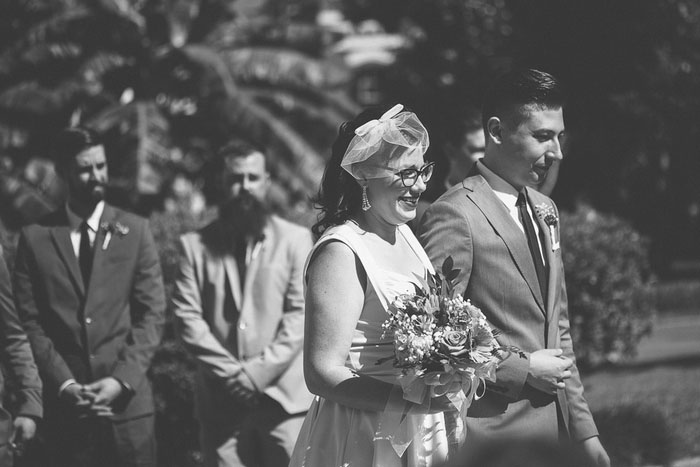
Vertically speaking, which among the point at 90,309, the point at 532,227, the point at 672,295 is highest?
the point at 532,227

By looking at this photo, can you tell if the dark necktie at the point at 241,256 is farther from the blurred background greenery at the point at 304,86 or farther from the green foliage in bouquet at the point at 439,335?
the blurred background greenery at the point at 304,86

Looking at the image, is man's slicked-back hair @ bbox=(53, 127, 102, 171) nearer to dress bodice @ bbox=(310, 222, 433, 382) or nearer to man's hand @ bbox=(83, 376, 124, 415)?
man's hand @ bbox=(83, 376, 124, 415)

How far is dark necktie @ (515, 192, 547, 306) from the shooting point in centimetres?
428

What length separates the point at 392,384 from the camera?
358 centimetres

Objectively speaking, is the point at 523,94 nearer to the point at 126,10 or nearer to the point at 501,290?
the point at 501,290

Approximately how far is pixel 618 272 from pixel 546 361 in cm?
638

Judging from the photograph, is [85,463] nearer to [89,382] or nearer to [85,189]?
[89,382]

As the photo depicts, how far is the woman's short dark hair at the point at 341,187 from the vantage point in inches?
156

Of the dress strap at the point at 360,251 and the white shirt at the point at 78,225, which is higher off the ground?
the dress strap at the point at 360,251

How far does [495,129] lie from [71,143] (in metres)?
2.50

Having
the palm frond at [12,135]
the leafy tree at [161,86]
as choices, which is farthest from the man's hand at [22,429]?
the palm frond at [12,135]

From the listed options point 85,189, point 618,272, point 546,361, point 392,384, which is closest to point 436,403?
point 392,384

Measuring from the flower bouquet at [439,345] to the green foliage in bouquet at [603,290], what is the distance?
21.1 feet

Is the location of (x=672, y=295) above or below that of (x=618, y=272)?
below
